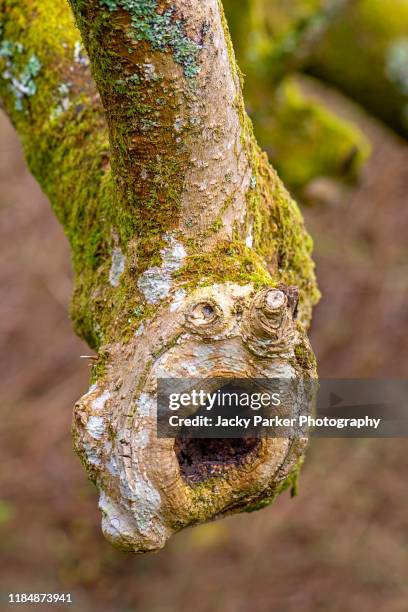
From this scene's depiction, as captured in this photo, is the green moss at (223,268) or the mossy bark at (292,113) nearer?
the green moss at (223,268)

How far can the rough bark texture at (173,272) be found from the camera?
3.09ft

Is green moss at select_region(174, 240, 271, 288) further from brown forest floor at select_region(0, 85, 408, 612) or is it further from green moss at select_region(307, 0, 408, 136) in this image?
brown forest floor at select_region(0, 85, 408, 612)

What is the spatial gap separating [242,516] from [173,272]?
3.36 meters

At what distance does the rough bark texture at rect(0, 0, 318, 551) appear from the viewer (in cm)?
94

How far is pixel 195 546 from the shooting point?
418 centimetres

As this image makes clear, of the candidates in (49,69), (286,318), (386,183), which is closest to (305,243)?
(286,318)

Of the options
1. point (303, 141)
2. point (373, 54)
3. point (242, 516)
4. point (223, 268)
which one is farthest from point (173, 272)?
point (242, 516)

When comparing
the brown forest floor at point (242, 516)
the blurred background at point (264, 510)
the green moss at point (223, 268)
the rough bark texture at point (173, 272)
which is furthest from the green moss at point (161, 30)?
the brown forest floor at point (242, 516)

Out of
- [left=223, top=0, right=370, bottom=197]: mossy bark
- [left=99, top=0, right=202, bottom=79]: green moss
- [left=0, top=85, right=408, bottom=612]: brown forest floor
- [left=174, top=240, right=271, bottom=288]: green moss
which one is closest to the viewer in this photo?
[left=99, top=0, right=202, bottom=79]: green moss

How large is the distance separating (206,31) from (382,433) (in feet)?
2.63

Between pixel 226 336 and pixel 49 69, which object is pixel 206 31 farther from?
pixel 49 69

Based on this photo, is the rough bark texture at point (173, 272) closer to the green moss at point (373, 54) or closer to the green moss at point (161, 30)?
the green moss at point (161, 30)

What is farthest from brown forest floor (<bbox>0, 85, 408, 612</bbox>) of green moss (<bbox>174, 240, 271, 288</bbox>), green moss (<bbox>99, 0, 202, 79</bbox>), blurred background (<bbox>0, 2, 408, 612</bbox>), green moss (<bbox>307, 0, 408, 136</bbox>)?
green moss (<bbox>99, 0, 202, 79</bbox>)

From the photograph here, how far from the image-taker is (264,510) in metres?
4.23
